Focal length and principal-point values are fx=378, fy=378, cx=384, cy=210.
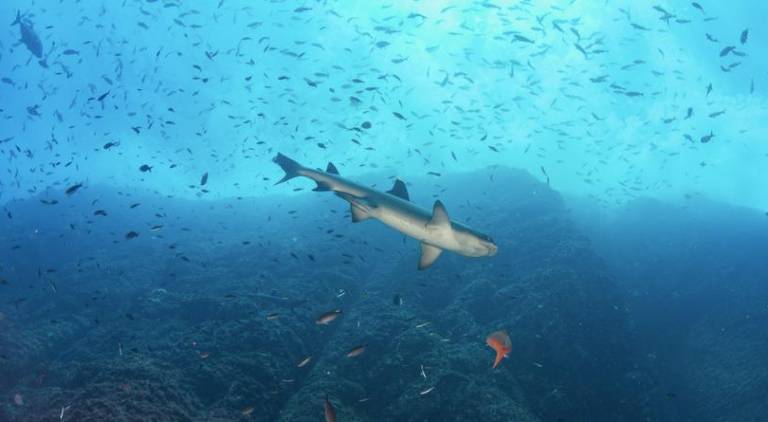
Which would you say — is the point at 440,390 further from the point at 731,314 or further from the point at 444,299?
the point at 731,314

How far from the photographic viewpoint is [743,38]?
47.1ft

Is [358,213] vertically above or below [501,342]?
above

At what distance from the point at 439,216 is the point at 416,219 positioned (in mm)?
479

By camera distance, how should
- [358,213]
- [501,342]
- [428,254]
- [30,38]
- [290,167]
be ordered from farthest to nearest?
1. [30,38]
2. [501,342]
3. [290,167]
4. [428,254]
5. [358,213]

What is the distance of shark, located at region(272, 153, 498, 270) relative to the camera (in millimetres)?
5438

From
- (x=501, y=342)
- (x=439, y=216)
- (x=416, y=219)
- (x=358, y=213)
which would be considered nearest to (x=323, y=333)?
(x=501, y=342)

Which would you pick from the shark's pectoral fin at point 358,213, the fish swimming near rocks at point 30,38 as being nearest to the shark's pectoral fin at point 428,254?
the shark's pectoral fin at point 358,213

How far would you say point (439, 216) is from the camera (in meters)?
5.21

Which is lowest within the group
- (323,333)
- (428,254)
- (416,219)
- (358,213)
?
(323,333)

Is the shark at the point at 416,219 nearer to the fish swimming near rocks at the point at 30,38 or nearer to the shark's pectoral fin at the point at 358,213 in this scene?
the shark's pectoral fin at the point at 358,213

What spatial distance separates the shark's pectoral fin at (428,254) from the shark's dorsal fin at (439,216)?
933mm

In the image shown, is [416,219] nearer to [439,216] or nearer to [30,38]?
[439,216]

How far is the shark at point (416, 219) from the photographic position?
5438 mm

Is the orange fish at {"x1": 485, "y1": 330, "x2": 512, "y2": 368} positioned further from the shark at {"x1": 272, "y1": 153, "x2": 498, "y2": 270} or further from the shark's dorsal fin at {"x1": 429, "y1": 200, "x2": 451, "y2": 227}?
the shark's dorsal fin at {"x1": 429, "y1": 200, "x2": 451, "y2": 227}
